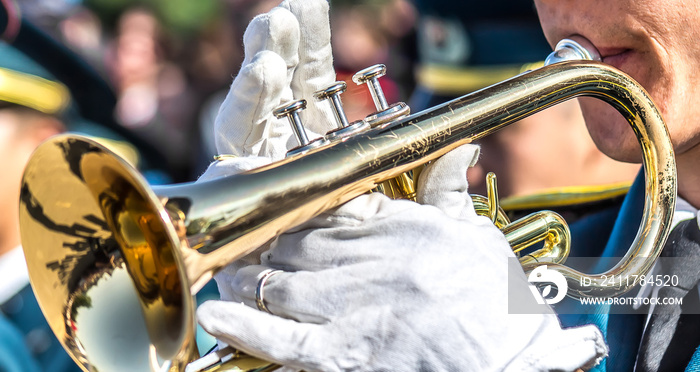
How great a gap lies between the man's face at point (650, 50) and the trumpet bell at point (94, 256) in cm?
101

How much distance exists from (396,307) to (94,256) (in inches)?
18.1

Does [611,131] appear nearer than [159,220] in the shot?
No

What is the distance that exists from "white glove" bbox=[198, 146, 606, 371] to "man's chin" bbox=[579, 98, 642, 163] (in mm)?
619

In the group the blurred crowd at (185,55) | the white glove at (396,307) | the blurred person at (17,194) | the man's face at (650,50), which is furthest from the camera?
the blurred crowd at (185,55)

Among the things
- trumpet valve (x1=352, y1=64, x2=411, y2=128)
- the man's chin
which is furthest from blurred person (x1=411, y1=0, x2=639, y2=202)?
trumpet valve (x1=352, y1=64, x2=411, y2=128)

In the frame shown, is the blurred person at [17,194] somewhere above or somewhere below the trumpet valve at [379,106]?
below

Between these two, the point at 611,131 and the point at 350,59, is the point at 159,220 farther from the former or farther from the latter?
the point at 350,59

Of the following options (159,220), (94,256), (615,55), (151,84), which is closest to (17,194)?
(94,256)

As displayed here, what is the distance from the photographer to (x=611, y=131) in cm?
165

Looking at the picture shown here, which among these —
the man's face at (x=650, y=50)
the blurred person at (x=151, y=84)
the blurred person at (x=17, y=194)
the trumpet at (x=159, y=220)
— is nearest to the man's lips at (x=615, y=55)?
the man's face at (x=650, y=50)

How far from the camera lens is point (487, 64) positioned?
331 cm

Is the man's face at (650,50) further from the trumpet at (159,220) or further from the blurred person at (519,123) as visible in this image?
the blurred person at (519,123)

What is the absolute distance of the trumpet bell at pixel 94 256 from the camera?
1.10 metres

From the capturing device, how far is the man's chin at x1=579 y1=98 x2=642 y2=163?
63.4 inches
